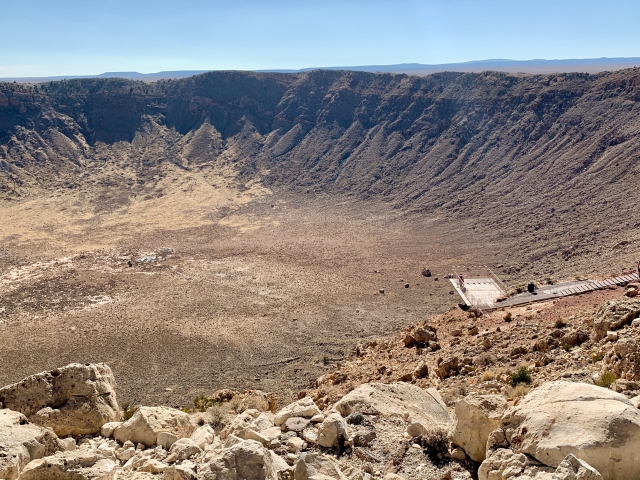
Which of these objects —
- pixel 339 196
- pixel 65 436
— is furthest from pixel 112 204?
pixel 65 436

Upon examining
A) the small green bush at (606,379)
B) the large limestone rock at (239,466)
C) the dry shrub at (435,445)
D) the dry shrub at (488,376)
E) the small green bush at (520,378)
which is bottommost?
the dry shrub at (488,376)

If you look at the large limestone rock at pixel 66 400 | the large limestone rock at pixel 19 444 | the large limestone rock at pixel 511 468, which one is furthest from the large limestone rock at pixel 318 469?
the large limestone rock at pixel 66 400

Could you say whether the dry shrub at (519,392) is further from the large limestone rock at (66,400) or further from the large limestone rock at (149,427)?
the large limestone rock at (66,400)

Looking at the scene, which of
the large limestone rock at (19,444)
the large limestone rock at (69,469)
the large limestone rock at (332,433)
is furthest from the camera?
the large limestone rock at (332,433)

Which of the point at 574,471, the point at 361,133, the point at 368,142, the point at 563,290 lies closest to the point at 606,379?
the point at 574,471

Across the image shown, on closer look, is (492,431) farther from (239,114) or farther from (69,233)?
(239,114)

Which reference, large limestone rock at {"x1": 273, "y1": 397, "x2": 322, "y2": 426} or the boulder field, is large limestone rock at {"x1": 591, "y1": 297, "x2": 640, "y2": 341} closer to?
the boulder field
